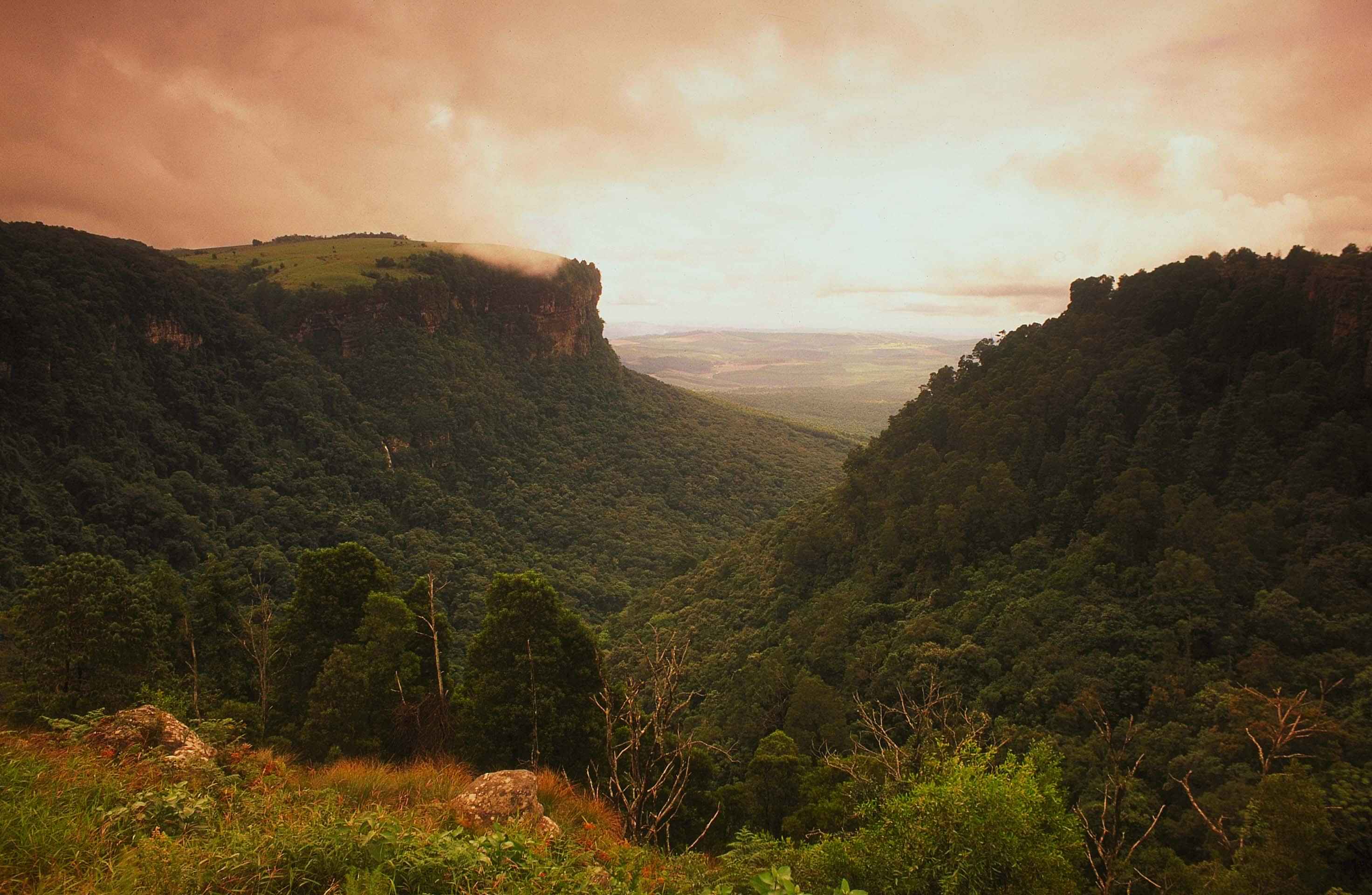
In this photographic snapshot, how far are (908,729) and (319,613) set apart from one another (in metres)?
26.0

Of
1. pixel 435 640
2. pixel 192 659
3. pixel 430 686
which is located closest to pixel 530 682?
pixel 435 640

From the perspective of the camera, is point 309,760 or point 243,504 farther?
point 243,504

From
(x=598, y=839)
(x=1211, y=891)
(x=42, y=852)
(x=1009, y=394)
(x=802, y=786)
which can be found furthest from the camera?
(x=1009, y=394)

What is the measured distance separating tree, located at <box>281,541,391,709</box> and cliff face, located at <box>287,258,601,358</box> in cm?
6776

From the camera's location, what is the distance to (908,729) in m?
28.4

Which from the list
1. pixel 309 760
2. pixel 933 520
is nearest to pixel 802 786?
pixel 309 760

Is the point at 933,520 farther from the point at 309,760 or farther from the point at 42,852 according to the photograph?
the point at 42,852

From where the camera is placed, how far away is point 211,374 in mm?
65875

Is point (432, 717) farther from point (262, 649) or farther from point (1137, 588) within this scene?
point (1137, 588)

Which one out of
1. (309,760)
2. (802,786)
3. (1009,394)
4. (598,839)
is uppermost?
(1009,394)

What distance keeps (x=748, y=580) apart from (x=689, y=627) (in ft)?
22.7

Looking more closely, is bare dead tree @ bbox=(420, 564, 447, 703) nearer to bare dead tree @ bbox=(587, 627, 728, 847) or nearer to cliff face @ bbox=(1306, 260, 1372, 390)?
bare dead tree @ bbox=(587, 627, 728, 847)

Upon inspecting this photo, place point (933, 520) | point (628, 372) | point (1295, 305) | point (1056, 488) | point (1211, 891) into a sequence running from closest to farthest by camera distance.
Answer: point (1211, 891) → point (1295, 305) → point (1056, 488) → point (933, 520) → point (628, 372)

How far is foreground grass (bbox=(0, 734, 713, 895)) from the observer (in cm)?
558
